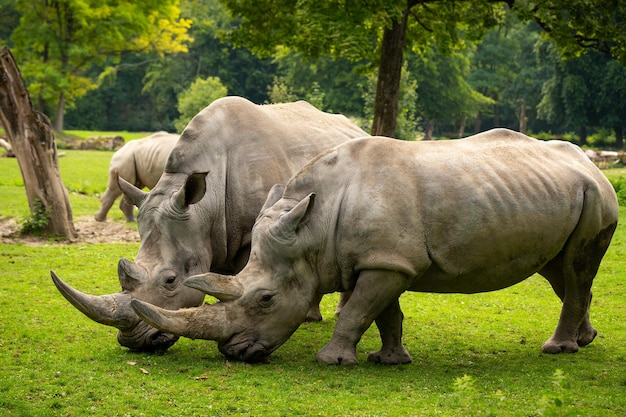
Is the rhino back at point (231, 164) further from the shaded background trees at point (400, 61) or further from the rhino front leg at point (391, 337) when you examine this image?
the shaded background trees at point (400, 61)

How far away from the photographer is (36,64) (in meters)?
42.7

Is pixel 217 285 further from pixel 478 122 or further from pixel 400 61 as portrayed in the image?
pixel 478 122

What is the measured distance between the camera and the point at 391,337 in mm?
7789

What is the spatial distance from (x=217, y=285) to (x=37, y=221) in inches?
358

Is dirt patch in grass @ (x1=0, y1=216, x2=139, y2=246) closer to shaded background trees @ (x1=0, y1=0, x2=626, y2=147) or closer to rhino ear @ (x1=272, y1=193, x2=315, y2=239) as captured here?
shaded background trees @ (x1=0, y1=0, x2=626, y2=147)

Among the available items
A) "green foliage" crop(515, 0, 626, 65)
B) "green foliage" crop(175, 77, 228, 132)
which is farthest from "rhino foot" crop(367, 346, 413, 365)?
"green foliage" crop(175, 77, 228, 132)

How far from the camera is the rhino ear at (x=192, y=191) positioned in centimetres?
786

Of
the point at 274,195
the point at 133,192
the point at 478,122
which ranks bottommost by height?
the point at 478,122

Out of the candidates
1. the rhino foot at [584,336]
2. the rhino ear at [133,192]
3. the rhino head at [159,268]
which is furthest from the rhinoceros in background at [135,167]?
the rhino foot at [584,336]

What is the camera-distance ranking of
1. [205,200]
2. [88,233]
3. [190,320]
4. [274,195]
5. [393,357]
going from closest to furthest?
[190,320] < [393,357] < [274,195] < [205,200] < [88,233]

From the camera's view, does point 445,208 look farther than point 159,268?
No

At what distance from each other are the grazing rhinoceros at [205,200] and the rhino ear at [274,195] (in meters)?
0.60

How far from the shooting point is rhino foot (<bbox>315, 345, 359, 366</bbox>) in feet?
24.5

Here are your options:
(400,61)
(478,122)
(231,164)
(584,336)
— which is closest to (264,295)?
(231,164)
